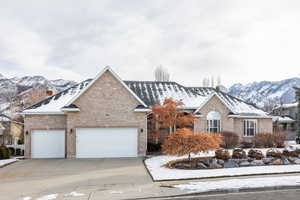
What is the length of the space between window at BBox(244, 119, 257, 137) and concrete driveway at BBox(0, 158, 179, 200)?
12.7m

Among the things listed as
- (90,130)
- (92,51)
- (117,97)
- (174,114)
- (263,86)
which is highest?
(263,86)

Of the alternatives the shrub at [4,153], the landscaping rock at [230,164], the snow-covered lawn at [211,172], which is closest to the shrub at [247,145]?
the snow-covered lawn at [211,172]

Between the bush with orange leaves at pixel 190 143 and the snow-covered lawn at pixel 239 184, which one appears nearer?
the snow-covered lawn at pixel 239 184

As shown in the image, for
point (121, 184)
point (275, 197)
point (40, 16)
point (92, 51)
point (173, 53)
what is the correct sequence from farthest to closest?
Answer: point (173, 53) < point (92, 51) < point (40, 16) < point (121, 184) < point (275, 197)

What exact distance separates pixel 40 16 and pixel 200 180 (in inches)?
520

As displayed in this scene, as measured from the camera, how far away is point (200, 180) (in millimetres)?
10273

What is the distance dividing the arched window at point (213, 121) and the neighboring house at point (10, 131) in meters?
31.2

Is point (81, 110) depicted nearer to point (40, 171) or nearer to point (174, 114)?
point (40, 171)

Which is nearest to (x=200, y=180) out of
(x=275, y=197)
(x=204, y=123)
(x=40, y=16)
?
(x=275, y=197)

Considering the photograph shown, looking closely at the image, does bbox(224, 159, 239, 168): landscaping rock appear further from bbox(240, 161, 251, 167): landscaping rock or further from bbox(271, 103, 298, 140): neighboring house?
bbox(271, 103, 298, 140): neighboring house

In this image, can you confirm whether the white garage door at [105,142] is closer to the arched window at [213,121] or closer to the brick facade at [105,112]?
the brick facade at [105,112]

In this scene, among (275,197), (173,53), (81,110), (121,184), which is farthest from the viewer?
(173,53)

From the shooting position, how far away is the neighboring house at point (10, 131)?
37.1 m

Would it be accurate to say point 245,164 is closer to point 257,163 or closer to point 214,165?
point 257,163
